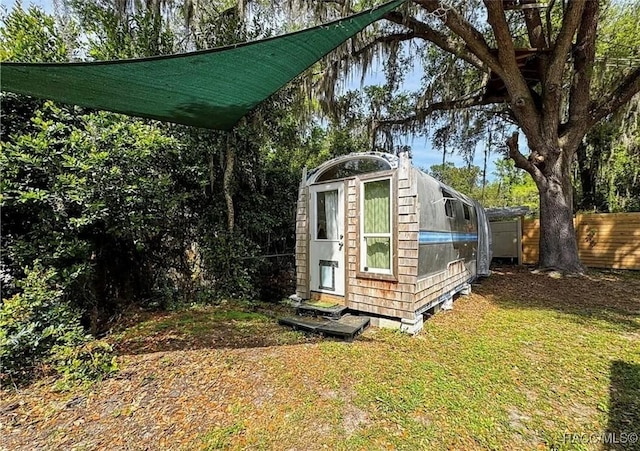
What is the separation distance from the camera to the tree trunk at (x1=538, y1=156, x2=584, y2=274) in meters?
6.72

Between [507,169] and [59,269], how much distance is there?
22304 millimetres

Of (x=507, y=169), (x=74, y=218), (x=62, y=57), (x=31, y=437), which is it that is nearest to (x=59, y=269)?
(x=74, y=218)

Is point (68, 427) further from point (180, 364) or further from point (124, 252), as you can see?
point (124, 252)

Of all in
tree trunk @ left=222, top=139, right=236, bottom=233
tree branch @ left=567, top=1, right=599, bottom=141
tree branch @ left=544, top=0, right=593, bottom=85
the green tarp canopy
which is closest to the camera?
the green tarp canopy

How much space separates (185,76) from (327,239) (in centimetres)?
277

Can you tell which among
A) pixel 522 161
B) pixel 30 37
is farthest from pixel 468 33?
pixel 30 37

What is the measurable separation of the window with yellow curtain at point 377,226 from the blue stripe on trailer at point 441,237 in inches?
17.2

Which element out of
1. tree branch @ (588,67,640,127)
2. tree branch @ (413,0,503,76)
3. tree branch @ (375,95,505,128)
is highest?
tree branch @ (413,0,503,76)

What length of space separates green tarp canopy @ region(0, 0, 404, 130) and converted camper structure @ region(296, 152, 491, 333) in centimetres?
154

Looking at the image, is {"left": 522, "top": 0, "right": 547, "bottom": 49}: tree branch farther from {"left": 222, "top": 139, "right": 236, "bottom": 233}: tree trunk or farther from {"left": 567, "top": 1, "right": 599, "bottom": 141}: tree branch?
{"left": 222, "top": 139, "right": 236, "bottom": 233}: tree trunk

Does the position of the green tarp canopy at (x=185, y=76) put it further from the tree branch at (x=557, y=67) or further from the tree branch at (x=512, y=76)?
the tree branch at (x=557, y=67)

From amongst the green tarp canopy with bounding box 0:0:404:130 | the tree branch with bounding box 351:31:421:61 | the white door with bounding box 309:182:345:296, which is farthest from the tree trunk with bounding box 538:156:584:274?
the green tarp canopy with bounding box 0:0:404:130

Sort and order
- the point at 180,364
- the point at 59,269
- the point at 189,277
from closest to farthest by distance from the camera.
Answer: the point at 180,364 < the point at 59,269 < the point at 189,277

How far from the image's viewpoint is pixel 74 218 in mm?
Answer: 3170
